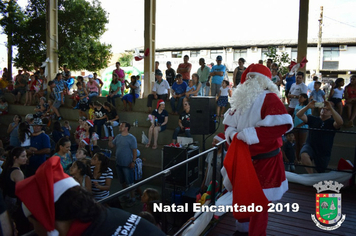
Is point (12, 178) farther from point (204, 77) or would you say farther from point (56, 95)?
point (56, 95)

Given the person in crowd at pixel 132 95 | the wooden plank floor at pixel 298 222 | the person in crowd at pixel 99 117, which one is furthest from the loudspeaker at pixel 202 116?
the person in crowd at pixel 132 95

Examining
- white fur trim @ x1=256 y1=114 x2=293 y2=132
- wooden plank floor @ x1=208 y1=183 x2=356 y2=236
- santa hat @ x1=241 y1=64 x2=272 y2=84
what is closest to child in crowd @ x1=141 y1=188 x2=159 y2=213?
wooden plank floor @ x1=208 y1=183 x2=356 y2=236

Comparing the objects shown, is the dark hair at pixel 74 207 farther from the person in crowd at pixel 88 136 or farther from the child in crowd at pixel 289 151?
the person in crowd at pixel 88 136

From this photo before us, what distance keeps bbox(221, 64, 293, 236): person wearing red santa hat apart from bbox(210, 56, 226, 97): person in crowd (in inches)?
232

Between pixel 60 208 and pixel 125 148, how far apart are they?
5.08 m

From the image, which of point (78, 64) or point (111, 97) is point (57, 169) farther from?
point (78, 64)

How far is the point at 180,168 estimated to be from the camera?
6.21m

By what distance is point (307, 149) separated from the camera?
4.83 meters

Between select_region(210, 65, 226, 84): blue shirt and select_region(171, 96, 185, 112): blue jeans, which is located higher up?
select_region(210, 65, 226, 84): blue shirt

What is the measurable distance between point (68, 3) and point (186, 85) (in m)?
8.55

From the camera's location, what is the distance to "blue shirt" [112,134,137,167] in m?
6.38

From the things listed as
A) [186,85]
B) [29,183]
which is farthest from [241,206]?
[186,85]

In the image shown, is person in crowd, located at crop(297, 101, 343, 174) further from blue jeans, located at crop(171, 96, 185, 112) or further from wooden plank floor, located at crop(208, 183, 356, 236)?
blue jeans, located at crop(171, 96, 185, 112)

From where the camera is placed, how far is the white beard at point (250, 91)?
2.67 meters
